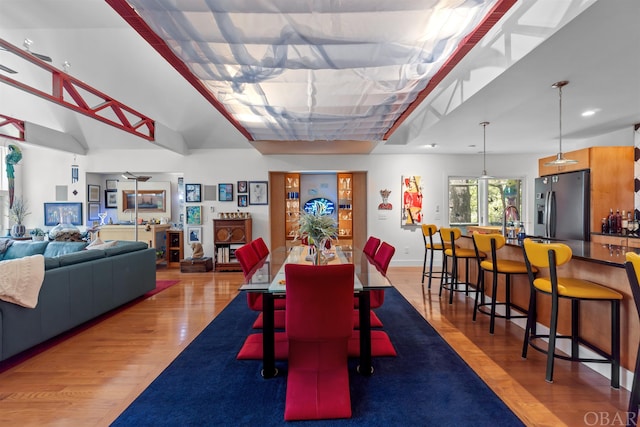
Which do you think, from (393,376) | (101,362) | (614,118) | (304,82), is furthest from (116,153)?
(614,118)

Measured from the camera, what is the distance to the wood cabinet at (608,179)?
4418mm

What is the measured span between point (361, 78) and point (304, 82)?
1.54 ft

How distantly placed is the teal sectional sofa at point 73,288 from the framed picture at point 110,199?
2794mm

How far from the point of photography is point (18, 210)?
21.6 feet

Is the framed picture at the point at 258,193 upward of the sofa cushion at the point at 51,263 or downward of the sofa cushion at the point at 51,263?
upward

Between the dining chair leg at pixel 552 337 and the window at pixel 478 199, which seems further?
the window at pixel 478 199

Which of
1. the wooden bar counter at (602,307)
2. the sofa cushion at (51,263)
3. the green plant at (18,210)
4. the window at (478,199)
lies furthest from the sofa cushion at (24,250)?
the window at (478,199)

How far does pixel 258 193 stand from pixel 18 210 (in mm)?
5346

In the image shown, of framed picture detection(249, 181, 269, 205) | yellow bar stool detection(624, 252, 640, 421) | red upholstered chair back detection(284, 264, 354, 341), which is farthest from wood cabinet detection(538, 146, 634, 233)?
framed picture detection(249, 181, 269, 205)

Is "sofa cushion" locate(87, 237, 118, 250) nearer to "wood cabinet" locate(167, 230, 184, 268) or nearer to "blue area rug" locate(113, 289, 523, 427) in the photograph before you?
"blue area rug" locate(113, 289, 523, 427)

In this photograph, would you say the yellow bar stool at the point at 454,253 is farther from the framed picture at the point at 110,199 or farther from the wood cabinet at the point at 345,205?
the framed picture at the point at 110,199

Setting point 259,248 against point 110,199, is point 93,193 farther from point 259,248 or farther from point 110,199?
point 259,248

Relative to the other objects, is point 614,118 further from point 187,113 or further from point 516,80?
point 187,113

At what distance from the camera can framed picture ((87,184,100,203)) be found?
6.80 metres
